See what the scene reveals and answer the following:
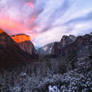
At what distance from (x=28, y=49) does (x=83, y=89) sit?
297ft

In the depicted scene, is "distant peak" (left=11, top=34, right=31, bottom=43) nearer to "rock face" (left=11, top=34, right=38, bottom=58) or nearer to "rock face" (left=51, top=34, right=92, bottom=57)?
"rock face" (left=11, top=34, right=38, bottom=58)

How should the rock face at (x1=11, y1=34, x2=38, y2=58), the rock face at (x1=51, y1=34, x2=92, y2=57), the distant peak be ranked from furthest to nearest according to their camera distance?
the distant peak → the rock face at (x1=11, y1=34, x2=38, y2=58) → the rock face at (x1=51, y1=34, x2=92, y2=57)

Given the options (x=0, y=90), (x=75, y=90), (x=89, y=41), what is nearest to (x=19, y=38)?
(x=89, y=41)

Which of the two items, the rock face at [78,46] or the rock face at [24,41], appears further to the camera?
the rock face at [24,41]

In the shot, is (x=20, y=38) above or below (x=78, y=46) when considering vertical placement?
above

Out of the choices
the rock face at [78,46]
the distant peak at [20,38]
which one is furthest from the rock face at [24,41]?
the rock face at [78,46]

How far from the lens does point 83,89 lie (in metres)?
13.9

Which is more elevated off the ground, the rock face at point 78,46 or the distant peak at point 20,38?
the distant peak at point 20,38

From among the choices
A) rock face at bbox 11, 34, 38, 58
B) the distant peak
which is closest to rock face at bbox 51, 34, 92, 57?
rock face at bbox 11, 34, 38, 58

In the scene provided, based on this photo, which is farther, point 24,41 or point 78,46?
point 24,41

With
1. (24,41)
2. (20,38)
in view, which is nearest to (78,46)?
(24,41)

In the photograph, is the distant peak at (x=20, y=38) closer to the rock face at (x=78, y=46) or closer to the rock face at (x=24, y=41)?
the rock face at (x=24, y=41)

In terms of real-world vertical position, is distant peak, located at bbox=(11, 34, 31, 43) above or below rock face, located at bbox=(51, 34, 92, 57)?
above

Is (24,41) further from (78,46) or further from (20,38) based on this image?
(78,46)
